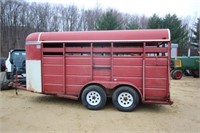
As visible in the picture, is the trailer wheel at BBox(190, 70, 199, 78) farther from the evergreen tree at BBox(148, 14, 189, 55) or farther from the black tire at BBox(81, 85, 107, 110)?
the evergreen tree at BBox(148, 14, 189, 55)

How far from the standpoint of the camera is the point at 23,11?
119ft

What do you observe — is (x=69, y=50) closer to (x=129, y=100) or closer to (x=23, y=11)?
(x=129, y=100)

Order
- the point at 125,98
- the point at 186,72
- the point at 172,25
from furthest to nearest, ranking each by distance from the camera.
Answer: the point at 172,25 → the point at 186,72 → the point at 125,98

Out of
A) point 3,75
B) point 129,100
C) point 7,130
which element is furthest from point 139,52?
point 3,75

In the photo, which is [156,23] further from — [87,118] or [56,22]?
[87,118]

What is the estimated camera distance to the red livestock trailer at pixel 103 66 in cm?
686

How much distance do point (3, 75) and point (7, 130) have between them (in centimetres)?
591

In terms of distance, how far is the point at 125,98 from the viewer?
23.0 ft

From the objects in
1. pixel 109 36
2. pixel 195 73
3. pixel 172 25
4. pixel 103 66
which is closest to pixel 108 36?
pixel 109 36

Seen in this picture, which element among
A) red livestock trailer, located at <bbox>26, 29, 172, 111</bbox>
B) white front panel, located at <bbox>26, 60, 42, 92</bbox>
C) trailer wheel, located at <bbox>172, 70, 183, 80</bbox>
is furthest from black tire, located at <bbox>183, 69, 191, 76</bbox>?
white front panel, located at <bbox>26, 60, 42, 92</bbox>

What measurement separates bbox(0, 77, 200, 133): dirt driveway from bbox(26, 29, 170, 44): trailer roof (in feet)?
6.76

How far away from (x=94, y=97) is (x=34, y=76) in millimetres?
2108

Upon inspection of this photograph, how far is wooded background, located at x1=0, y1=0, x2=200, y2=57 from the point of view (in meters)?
33.2

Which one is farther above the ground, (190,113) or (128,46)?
(128,46)
